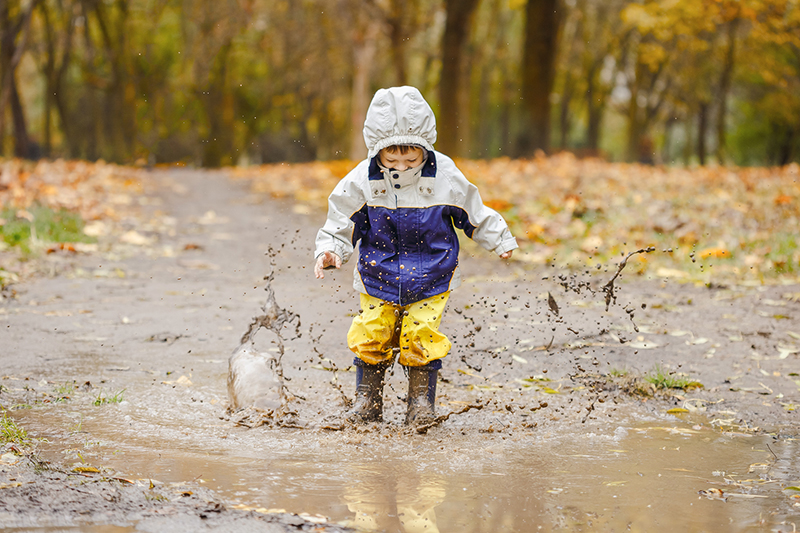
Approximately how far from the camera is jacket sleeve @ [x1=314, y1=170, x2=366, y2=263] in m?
3.33

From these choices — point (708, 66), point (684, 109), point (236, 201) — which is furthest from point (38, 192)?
point (684, 109)

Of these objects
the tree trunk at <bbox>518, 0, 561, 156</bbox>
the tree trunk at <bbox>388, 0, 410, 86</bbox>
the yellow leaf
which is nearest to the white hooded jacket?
the yellow leaf

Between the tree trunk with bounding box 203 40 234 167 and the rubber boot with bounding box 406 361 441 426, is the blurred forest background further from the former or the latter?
the rubber boot with bounding box 406 361 441 426

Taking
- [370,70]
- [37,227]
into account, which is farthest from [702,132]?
[37,227]

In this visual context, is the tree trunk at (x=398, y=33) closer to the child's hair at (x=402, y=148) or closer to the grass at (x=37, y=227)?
the grass at (x=37, y=227)

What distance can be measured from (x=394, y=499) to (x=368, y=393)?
37.2 inches

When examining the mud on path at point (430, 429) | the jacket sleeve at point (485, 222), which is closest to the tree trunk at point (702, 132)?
the mud on path at point (430, 429)

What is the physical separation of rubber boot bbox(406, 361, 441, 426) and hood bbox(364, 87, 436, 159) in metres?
0.93

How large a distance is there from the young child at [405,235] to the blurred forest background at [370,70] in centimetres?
1098

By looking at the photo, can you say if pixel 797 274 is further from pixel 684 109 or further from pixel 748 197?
pixel 684 109

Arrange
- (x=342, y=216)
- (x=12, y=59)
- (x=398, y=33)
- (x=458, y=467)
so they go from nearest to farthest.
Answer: (x=458, y=467) < (x=342, y=216) < (x=12, y=59) < (x=398, y=33)

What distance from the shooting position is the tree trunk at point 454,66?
48.4ft

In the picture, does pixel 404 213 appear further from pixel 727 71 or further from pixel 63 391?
pixel 727 71

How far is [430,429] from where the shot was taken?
3367 millimetres
